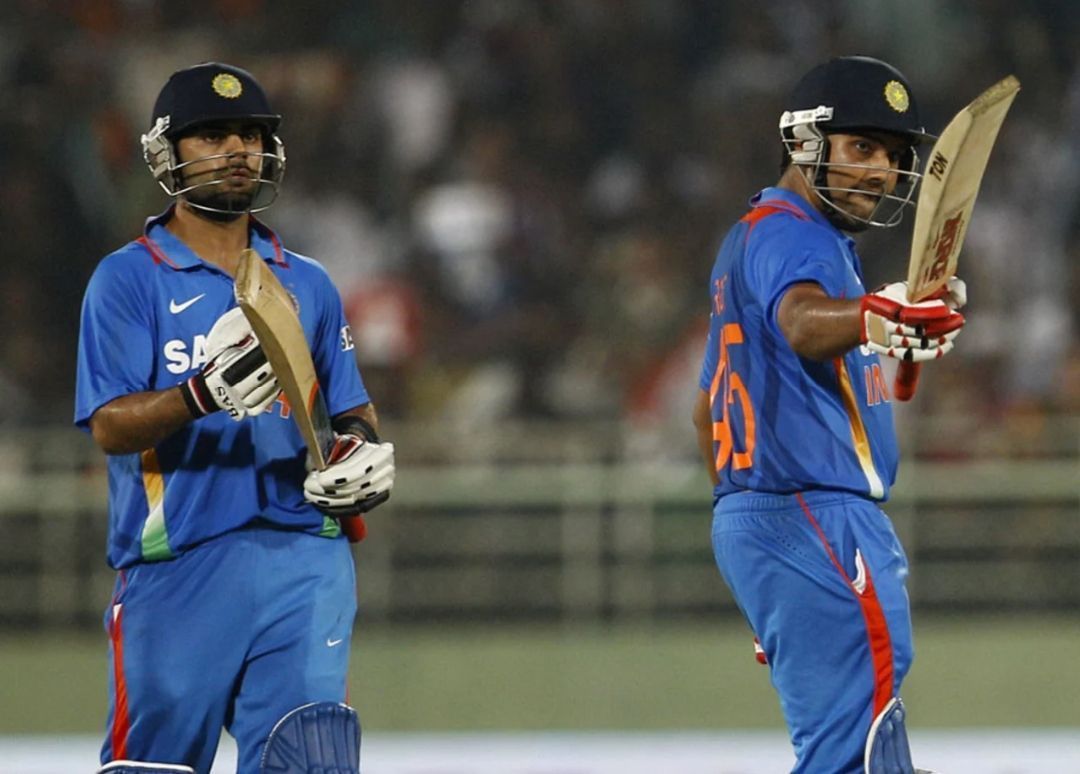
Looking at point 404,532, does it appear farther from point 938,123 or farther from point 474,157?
point 938,123

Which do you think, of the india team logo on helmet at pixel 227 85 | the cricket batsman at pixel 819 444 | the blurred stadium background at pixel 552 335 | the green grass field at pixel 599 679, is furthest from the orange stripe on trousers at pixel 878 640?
the green grass field at pixel 599 679

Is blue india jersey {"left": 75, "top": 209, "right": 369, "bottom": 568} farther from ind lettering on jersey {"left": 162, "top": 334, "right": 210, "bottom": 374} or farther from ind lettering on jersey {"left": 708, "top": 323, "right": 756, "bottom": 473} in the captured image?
ind lettering on jersey {"left": 708, "top": 323, "right": 756, "bottom": 473}

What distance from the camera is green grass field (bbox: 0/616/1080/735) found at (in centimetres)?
831

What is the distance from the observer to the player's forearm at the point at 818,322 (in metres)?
4.11

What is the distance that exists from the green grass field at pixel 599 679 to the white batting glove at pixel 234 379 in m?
4.11

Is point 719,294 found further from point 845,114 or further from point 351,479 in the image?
point 351,479

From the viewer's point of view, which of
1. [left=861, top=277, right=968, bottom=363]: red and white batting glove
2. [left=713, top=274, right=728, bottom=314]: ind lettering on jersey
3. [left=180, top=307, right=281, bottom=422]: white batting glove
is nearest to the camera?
[left=861, top=277, right=968, bottom=363]: red and white batting glove

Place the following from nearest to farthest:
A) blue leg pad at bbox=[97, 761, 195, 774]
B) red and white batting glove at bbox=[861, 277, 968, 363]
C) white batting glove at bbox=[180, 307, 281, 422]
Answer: red and white batting glove at bbox=[861, 277, 968, 363]
white batting glove at bbox=[180, 307, 281, 422]
blue leg pad at bbox=[97, 761, 195, 774]

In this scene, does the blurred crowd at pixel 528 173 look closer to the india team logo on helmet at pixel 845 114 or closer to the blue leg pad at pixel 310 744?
the india team logo on helmet at pixel 845 114

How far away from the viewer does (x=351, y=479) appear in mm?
4340

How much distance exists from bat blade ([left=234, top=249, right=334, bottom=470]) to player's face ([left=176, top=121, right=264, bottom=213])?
264mm

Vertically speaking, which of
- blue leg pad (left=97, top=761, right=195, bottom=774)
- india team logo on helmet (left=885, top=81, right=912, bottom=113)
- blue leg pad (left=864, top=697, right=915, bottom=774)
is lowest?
blue leg pad (left=97, top=761, right=195, bottom=774)

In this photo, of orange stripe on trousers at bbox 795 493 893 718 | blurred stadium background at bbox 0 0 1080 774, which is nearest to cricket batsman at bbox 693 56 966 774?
orange stripe on trousers at bbox 795 493 893 718

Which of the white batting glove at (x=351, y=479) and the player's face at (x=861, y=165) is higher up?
the player's face at (x=861, y=165)
